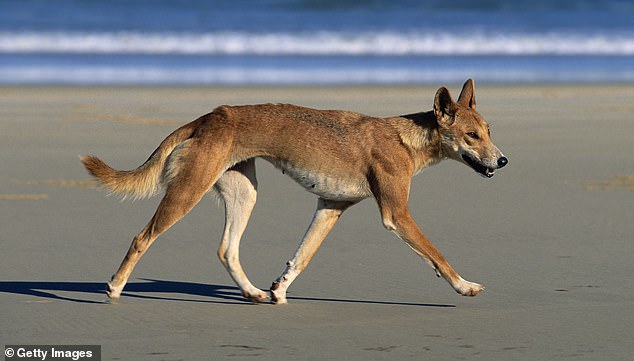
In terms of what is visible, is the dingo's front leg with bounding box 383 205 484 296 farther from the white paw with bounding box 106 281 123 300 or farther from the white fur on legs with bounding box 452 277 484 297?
the white paw with bounding box 106 281 123 300

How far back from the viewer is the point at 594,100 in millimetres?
22891

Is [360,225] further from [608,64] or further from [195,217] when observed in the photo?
[608,64]

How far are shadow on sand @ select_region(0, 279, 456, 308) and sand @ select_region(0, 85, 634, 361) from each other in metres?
0.01

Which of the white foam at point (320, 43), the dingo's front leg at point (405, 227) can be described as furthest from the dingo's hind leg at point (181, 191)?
the white foam at point (320, 43)

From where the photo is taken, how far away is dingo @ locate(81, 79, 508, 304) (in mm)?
7578

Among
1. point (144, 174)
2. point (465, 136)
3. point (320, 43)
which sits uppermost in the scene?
point (320, 43)

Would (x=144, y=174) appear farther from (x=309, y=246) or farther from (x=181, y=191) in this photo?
(x=309, y=246)

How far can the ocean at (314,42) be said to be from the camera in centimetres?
3145

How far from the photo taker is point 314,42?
141ft

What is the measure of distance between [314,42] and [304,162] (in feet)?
116

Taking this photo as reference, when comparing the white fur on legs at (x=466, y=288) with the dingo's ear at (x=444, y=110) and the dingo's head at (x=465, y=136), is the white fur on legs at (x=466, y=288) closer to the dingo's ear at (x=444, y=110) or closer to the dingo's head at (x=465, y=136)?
the dingo's head at (x=465, y=136)

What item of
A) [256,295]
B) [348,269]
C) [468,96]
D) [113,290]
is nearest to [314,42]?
[348,269]

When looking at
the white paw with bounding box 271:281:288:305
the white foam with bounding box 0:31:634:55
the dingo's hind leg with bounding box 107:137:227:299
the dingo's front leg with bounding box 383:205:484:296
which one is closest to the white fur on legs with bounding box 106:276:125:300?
the dingo's hind leg with bounding box 107:137:227:299

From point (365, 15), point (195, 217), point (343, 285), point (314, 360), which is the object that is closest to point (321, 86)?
point (195, 217)
